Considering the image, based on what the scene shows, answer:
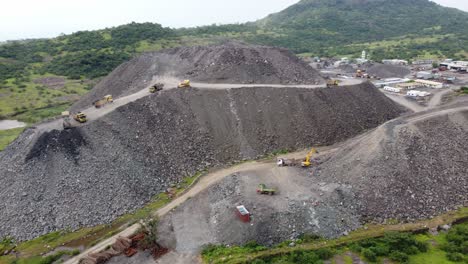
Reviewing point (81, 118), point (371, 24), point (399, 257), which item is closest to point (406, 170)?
point (399, 257)

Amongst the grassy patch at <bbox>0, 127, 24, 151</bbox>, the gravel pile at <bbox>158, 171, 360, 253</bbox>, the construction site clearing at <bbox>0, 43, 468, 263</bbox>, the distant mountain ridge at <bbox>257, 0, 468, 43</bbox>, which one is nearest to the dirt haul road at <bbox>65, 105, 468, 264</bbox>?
the construction site clearing at <bbox>0, 43, 468, 263</bbox>

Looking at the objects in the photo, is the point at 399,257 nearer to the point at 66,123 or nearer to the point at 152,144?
the point at 152,144

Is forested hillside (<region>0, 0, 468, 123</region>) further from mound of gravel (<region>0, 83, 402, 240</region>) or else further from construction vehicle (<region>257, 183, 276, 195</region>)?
construction vehicle (<region>257, 183, 276, 195</region>)

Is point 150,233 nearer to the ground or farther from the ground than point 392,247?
nearer to the ground

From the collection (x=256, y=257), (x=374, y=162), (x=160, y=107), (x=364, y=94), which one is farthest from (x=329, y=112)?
(x=256, y=257)

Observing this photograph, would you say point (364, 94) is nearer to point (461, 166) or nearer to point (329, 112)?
point (329, 112)

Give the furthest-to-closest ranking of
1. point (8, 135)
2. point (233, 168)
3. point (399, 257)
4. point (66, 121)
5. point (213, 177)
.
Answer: point (8, 135)
point (66, 121)
point (233, 168)
point (213, 177)
point (399, 257)
